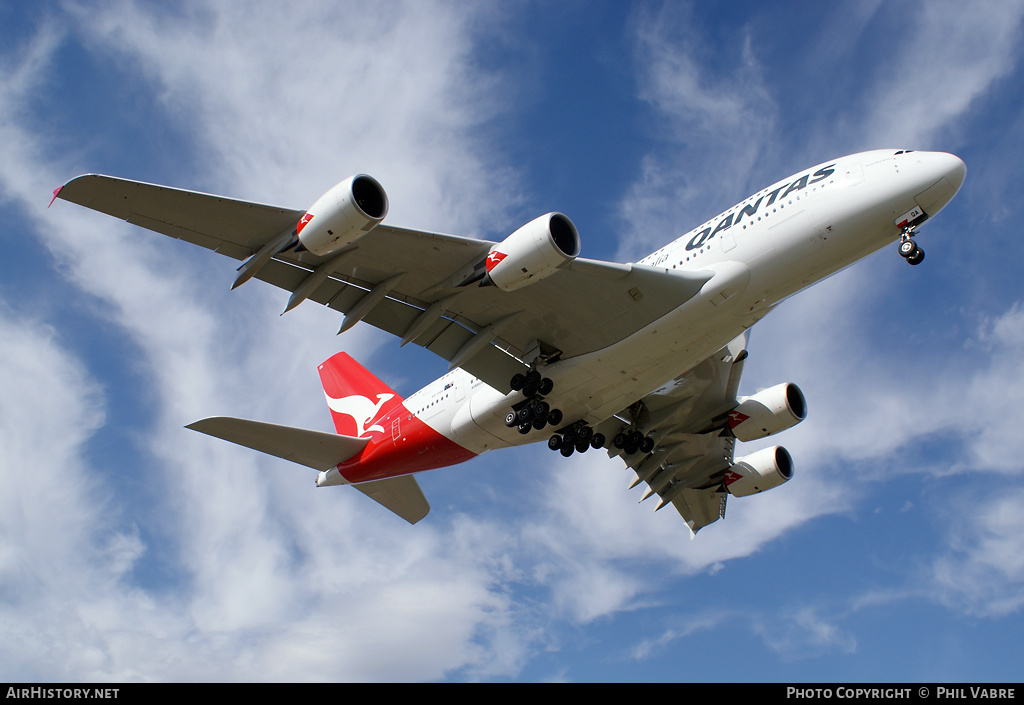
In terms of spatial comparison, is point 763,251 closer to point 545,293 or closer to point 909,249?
point 909,249

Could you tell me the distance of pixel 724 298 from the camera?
16000 millimetres

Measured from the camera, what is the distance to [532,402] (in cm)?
1844

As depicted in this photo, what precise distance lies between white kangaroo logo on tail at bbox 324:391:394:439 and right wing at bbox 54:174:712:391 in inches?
238

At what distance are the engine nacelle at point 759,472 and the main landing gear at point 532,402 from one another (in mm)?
9796

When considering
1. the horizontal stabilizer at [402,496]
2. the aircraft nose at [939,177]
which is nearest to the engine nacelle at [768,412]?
the aircraft nose at [939,177]

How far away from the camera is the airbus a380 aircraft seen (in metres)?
14.3

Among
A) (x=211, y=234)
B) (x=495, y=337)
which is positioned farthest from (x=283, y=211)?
(x=495, y=337)

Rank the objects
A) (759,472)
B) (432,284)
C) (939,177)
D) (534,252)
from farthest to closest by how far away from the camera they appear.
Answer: (759,472) → (432,284) → (939,177) → (534,252)

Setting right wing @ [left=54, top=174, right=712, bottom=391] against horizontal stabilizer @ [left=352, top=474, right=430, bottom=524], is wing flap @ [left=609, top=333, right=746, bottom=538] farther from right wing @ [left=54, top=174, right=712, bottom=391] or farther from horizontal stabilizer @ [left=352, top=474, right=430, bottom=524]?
horizontal stabilizer @ [left=352, top=474, right=430, bottom=524]

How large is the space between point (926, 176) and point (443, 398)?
13.0 meters

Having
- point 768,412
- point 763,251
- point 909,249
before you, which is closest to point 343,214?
point 763,251

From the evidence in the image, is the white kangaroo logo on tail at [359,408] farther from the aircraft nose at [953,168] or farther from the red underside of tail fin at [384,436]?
the aircraft nose at [953,168]

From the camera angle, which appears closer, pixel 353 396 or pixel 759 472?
pixel 759 472

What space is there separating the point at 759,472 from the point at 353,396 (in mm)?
14493
